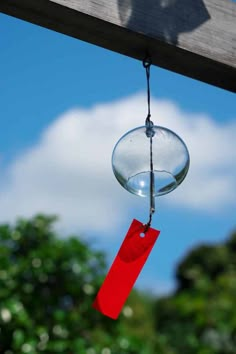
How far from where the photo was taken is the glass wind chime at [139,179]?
4.43ft

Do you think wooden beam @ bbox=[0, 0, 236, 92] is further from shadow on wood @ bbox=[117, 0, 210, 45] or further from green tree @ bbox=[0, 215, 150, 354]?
green tree @ bbox=[0, 215, 150, 354]

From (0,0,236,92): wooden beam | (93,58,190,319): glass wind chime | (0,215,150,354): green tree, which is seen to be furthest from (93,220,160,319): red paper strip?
(0,215,150,354): green tree

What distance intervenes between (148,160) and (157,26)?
24 centimetres

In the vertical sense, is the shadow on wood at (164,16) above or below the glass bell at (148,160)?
above

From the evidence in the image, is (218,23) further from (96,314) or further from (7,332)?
(96,314)

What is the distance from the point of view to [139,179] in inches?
54.2

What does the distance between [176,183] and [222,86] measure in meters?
0.22

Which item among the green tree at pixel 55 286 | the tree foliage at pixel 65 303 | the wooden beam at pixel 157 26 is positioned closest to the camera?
the wooden beam at pixel 157 26

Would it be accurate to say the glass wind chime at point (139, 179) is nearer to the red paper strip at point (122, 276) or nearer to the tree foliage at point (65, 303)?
the red paper strip at point (122, 276)

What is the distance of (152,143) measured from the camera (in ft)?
4.50

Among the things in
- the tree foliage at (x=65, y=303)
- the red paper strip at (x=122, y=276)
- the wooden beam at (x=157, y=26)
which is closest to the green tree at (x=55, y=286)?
the tree foliage at (x=65, y=303)

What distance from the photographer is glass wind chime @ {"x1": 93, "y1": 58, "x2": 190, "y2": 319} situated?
1352mm

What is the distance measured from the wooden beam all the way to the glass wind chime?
57mm

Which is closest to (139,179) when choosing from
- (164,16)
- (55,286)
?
(164,16)
